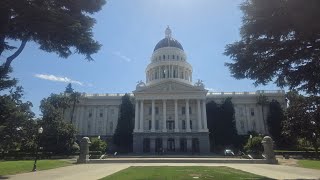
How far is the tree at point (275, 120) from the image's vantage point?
265 ft

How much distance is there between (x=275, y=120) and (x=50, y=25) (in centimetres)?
7569

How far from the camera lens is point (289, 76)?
63.2 ft

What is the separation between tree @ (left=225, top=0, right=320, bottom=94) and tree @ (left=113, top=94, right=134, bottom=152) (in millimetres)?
63311

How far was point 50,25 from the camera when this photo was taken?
17.8 m

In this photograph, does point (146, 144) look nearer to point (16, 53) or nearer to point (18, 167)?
point (18, 167)

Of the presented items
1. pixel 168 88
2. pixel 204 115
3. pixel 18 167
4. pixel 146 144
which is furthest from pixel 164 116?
pixel 18 167

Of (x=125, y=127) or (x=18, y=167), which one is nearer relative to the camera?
(x=18, y=167)

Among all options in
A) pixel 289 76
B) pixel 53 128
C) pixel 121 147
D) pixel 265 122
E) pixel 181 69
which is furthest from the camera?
pixel 181 69

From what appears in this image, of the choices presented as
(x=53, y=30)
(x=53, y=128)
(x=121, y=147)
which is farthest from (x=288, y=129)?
(x=53, y=30)

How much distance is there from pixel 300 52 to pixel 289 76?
1.80m

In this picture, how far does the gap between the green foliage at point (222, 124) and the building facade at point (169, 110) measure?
4247mm

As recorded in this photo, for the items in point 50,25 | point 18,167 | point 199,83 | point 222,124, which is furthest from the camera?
point 199,83

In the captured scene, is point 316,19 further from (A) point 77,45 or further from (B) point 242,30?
(A) point 77,45

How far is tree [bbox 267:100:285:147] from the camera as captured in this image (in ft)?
265
